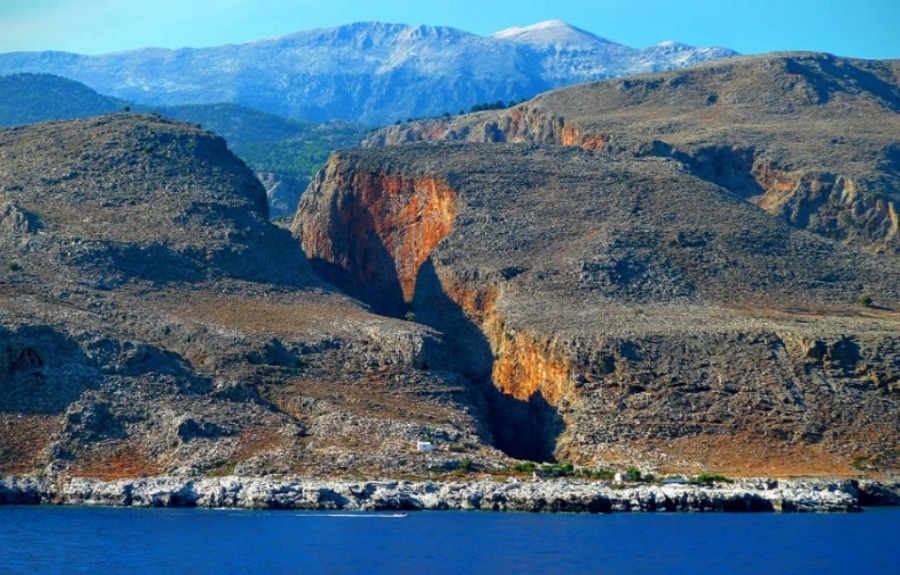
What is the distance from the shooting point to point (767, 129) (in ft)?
413

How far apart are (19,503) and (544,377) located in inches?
948

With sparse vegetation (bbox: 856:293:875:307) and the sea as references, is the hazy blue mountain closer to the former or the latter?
sparse vegetation (bbox: 856:293:875:307)

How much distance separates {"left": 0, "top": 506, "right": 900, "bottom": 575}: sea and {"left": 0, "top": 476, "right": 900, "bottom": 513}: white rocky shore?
0.68 m

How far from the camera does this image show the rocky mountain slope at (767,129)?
381 ft

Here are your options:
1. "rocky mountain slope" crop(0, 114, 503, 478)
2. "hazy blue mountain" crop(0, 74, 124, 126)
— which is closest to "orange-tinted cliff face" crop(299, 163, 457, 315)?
"rocky mountain slope" crop(0, 114, 503, 478)

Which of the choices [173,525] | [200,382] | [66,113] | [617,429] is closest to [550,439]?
[617,429]

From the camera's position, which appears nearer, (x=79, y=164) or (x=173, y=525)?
(x=173, y=525)

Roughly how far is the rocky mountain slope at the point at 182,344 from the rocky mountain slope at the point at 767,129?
26.8 m

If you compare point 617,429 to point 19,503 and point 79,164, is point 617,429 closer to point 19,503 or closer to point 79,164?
point 19,503

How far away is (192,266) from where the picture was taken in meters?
94.2

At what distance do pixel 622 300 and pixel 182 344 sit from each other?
824 inches

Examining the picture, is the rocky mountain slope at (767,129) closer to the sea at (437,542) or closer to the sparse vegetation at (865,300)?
the sparse vegetation at (865,300)

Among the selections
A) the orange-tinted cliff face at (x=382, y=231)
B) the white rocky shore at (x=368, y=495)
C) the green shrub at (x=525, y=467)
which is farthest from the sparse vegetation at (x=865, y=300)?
the green shrub at (x=525, y=467)

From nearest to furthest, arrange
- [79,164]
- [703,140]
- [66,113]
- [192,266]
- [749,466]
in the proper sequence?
1. [749,466]
2. [192,266]
3. [79,164]
4. [703,140]
5. [66,113]
